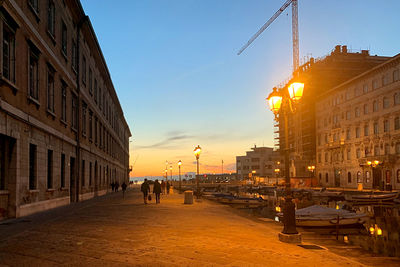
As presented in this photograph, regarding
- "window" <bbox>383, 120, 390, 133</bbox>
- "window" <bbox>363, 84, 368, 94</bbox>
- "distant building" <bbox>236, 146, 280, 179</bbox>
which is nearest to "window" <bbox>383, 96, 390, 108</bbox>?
"window" <bbox>383, 120, 390, 133</bbox>

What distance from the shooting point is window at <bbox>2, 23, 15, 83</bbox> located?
51.7 ft

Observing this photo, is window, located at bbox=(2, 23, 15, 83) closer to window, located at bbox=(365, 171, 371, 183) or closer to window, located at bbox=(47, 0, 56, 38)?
window, located at bbox=(47, 0, 56, 38)

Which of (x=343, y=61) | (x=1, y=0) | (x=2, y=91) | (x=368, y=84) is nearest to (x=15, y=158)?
(x=2, y=91)

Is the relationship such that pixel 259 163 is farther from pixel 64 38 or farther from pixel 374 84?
pixel 64 38

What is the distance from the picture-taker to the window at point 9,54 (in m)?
15.8

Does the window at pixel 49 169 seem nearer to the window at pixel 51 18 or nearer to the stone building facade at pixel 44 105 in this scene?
the stone building facade at pixel 44 105

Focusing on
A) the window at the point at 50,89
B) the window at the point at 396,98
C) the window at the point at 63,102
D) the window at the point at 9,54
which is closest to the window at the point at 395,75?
the window at the point at 396,98

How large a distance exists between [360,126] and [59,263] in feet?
210

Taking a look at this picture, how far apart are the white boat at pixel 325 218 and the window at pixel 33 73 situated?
1425cm

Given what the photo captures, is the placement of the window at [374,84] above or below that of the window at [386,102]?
above

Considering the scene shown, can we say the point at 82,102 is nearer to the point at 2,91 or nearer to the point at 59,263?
the point at 2,91

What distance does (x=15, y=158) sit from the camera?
642 inches

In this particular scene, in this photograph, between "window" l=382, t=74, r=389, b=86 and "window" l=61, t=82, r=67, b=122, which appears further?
"window" l=382, t=74, r=389, b=86

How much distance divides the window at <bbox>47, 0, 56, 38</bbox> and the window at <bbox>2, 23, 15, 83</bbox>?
560cm
